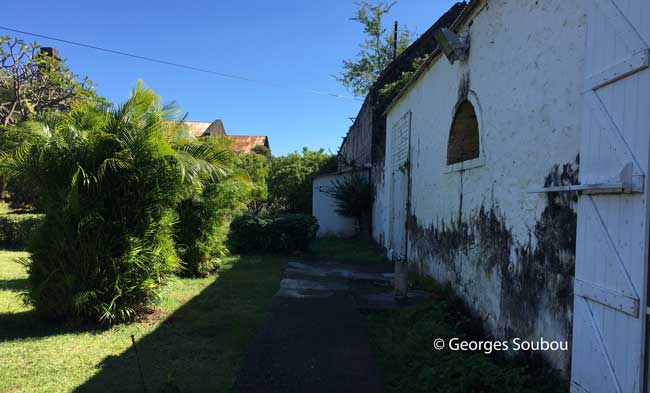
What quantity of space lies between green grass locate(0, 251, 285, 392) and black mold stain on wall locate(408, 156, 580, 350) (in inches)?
104

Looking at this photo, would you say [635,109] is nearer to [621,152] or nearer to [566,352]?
[621,152]

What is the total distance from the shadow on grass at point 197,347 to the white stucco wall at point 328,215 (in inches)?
399

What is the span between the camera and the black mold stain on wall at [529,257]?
3197 millimetres

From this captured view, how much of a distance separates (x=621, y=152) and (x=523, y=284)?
67.5 inches

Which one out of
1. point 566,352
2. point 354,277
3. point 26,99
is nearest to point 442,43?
point 566,352

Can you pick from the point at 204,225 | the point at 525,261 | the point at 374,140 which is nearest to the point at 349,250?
the point at 374,140

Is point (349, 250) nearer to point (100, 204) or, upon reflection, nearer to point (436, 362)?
point (100, 204)

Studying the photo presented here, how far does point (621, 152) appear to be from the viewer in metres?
2.48

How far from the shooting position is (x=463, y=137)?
6402 millimetres

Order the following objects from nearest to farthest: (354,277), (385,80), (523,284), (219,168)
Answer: (523,284)
(219,168)
(354,277)
(385,80)

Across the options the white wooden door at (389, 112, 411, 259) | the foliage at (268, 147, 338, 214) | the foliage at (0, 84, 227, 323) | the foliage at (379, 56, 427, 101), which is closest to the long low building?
the white wooden door at (389, 112, 411, 259)

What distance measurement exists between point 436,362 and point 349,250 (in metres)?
10.2

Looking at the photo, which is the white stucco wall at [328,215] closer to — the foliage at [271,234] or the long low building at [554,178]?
the foliage at [271,234]

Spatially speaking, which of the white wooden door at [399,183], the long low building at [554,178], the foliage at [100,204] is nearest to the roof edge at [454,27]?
the long low building at [554,178]
